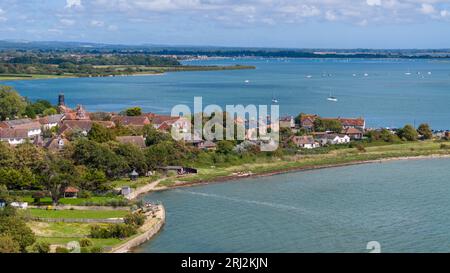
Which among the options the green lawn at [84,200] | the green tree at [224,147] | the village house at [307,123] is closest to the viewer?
the green lawn at [84,200]

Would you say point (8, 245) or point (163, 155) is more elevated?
point (8, 245)

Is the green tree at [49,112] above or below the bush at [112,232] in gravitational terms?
above

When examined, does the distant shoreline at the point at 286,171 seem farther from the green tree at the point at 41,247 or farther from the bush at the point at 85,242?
the green tree at the point at 41,247

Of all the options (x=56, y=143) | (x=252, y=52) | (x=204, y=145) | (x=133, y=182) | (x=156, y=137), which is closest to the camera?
(x=133, y=182)

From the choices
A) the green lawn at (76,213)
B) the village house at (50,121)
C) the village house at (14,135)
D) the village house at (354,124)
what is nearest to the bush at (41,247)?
the green lawn at (76,213)

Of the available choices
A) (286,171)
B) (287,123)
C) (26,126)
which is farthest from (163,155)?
(287,123)

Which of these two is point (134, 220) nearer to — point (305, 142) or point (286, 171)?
point (286, 171)

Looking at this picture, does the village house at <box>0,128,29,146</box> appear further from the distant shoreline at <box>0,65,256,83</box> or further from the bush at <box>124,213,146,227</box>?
the distant shoreline at <box>0,65,256,83</box>
